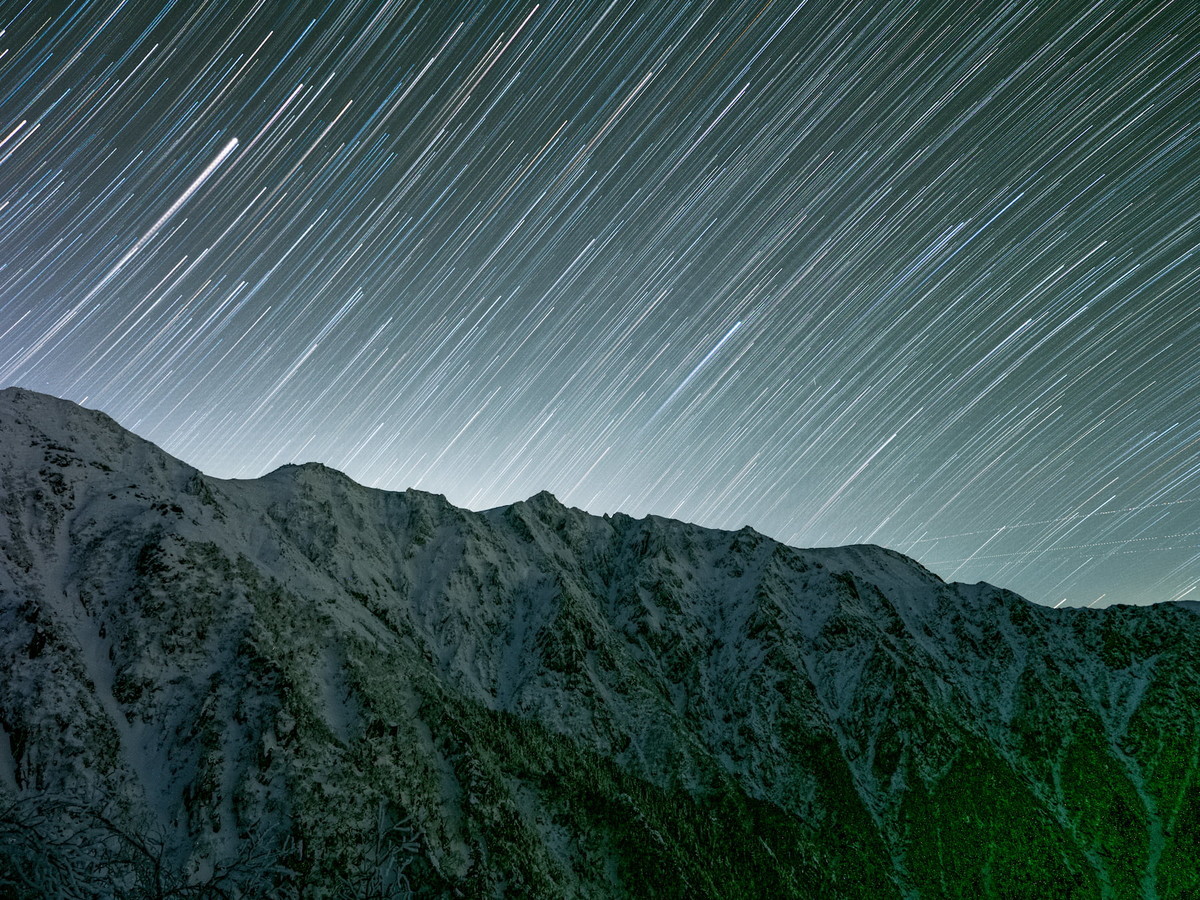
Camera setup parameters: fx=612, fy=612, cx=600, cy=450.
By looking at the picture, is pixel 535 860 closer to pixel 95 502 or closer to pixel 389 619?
pixel 389 619

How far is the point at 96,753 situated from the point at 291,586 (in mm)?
30650

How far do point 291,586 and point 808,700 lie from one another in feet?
305

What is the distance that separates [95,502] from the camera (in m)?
78.1

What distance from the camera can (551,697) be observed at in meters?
102

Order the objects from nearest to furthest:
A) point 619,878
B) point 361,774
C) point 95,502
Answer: point 361,774 → point 619,878 → point 95,502

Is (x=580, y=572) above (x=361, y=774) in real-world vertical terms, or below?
above

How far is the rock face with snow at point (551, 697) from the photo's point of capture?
6138 centimetres

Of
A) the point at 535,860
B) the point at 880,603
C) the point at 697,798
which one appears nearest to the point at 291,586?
the point at 535,860

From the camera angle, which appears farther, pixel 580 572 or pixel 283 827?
pixel 580 572

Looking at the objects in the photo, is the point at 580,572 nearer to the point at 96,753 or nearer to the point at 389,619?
the point at 389,619

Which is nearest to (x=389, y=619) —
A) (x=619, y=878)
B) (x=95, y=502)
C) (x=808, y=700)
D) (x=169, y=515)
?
(x=169, y=515)

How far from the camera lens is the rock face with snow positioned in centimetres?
6138

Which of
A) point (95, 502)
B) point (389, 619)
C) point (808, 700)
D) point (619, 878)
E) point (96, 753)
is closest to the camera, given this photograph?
point (96, 753)

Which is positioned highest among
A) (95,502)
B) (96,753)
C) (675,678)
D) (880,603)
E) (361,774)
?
(880,603)
